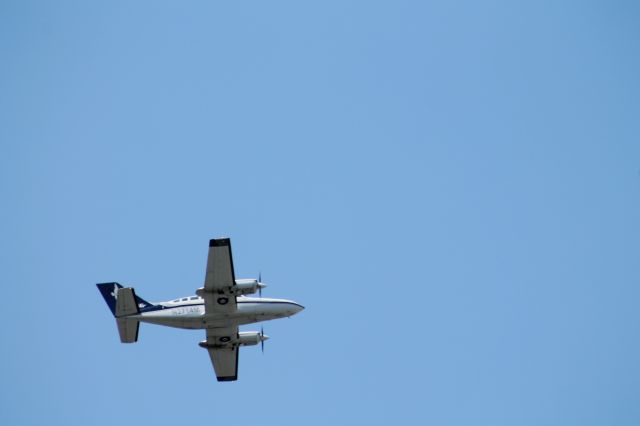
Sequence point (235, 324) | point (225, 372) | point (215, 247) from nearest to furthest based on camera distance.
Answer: point (215, 247)
point (235, 324)
point (225, 372)

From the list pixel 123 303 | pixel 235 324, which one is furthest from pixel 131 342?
pixel 235 324

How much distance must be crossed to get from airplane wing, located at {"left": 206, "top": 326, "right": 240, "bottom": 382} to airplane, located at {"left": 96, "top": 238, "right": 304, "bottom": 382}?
1.00m

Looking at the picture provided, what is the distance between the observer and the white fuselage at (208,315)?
61469 millimetres

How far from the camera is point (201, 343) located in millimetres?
66438

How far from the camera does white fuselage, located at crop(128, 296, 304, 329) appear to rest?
61469 mm

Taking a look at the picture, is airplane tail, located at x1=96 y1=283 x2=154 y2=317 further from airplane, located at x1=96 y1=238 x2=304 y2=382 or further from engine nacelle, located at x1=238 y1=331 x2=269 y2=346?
engine nacelle, located at x1=238 y1=331 x2=269 y2=346

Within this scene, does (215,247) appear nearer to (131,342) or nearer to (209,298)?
(209,298)

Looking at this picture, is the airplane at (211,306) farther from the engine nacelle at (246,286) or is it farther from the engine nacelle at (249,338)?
the engine nacelle at (249,338)

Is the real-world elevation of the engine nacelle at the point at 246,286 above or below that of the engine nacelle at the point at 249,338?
above

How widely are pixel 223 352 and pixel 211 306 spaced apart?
22.4ft

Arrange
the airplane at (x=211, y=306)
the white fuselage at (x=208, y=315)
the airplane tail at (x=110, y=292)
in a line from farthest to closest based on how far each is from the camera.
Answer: the airplane tail at (x=110, y=292) → the white fuselage at (x=208, y=315) → the airplane at (x=211, y=306)

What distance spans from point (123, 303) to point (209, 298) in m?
5.85

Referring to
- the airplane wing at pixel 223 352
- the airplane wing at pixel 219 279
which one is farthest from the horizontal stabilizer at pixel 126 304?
the airplane wing at pixel 223 352

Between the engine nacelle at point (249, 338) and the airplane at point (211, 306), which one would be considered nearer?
the airplane at point (211, 306)
